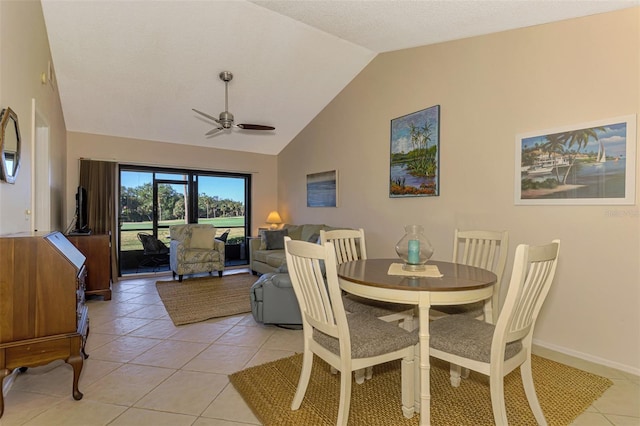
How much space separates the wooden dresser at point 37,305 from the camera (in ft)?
6.04

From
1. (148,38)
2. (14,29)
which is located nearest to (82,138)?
(148,38)

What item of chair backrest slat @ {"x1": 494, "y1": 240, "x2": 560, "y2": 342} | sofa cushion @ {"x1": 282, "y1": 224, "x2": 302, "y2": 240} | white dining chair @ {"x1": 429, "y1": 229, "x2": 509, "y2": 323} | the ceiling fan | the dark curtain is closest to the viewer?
chair backrest slat @ {"x1": 494, "y1": 240, "x2": 560, "y2": 342}

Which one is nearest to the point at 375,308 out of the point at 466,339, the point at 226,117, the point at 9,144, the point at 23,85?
the point at 466,339

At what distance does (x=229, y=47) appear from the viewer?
3.96m

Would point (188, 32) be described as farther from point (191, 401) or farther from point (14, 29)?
point (191, 401)

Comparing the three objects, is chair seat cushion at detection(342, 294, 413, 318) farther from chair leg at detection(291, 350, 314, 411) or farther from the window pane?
the window pane

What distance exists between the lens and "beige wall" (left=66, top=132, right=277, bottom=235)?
526 cm

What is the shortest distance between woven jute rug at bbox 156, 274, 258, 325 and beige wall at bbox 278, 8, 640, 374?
202cm

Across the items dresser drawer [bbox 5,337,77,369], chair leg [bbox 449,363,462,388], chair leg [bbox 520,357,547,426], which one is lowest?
chair leg [bbox 449,363,462,388]

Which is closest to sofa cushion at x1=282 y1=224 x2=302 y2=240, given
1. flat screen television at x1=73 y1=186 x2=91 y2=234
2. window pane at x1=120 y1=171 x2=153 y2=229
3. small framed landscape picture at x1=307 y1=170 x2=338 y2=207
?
small framed landscape picture at x1=307 y1=170 x2=338 y2=207

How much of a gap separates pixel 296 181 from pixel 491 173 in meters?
3.98

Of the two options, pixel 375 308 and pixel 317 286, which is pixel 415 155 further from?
pixel 317 286

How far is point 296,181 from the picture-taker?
653 centimetres

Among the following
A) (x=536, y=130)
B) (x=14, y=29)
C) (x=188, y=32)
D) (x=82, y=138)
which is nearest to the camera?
(x=14, y=29)
